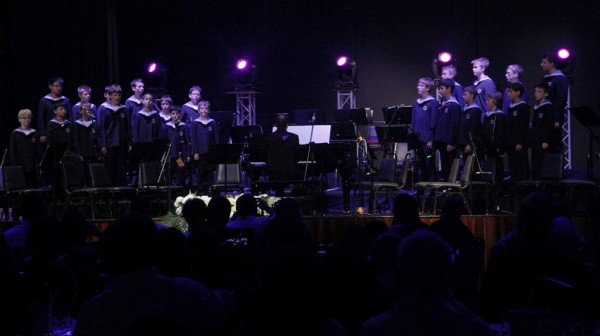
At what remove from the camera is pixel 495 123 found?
12922mm

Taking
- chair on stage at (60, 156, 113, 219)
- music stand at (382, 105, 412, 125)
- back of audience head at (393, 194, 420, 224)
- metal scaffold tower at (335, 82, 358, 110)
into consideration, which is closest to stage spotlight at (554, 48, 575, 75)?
music stand at (382, 105, 412, 125)

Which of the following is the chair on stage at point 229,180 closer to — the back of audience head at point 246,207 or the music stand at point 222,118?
the music stand at point 222,118

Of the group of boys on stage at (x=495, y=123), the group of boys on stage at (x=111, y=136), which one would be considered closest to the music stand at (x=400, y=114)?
the group of boys on stage at (x=495, y=123)

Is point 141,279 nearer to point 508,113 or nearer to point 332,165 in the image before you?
point 332,165

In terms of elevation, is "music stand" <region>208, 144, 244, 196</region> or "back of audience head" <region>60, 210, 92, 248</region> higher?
"music stand" <region>208, 144, 244, 196</region>

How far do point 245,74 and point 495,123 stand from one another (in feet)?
20.9

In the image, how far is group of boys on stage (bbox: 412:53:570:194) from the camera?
498 inches

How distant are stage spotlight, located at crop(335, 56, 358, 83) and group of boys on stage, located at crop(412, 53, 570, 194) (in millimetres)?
3288

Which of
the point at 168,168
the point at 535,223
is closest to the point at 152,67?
the point at 168,168

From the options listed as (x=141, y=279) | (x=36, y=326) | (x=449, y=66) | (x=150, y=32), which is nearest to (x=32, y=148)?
(x=150, y=32)

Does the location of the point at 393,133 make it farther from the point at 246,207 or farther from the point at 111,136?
the point at 246,207

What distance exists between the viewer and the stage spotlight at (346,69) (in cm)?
1727

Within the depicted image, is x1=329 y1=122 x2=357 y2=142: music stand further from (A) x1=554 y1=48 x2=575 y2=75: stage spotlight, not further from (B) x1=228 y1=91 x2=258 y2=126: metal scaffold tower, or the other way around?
(A) x1=554 y1=48 x2=575 y2=75: stage spotlight

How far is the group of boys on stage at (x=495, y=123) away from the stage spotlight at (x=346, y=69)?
10.8ft
